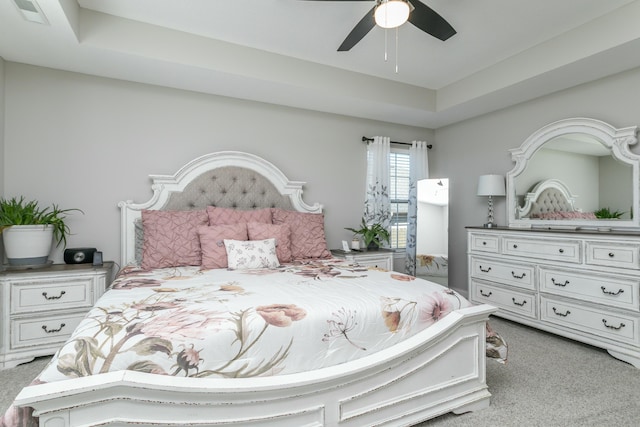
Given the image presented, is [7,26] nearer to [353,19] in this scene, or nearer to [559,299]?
[353,19]

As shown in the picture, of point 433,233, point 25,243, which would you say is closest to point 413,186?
point 433,233

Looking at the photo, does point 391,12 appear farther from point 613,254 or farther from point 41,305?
point 41,305

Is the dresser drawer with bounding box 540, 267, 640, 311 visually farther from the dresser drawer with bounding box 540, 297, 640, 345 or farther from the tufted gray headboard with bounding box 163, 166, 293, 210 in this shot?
the tufted gray headboard with bounding box 163, 166, 293, 210

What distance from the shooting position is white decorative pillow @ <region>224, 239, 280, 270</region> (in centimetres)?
253

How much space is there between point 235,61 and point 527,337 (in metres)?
3.49

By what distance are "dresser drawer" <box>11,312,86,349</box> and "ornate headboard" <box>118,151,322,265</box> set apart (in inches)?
25.3

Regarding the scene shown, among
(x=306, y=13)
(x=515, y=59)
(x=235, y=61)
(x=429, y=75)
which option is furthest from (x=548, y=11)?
(x=235, y=61)

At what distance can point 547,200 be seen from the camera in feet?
11.1

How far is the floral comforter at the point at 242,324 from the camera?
121cm

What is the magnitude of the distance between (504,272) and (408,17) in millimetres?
2566

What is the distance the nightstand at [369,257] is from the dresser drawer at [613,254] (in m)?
1.75

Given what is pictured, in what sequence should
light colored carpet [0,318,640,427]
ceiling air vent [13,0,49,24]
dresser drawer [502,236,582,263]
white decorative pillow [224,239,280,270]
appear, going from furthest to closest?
dresser drawer [502,236,582,263] < white decorative pillow [224,239,280,270] < ceiling air vent [13,0,49,24] < light colored carpet [0,318,640,427]

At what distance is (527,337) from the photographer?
2969 mm

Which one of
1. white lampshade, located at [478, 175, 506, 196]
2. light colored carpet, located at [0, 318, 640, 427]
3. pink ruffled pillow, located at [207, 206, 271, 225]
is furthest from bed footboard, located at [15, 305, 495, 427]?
white lampshade, located at [478, 175, 506, 196]
